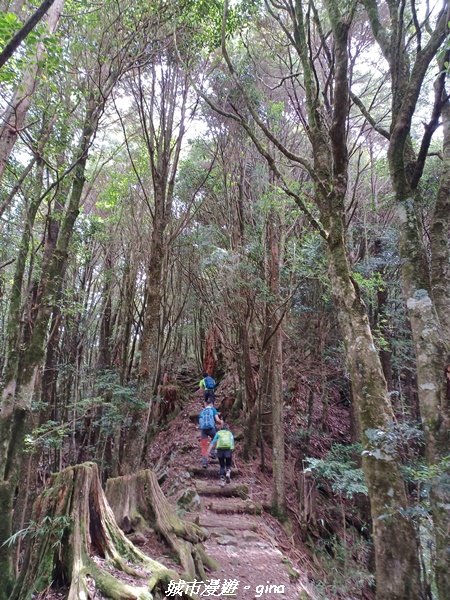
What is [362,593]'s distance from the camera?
6.82 m

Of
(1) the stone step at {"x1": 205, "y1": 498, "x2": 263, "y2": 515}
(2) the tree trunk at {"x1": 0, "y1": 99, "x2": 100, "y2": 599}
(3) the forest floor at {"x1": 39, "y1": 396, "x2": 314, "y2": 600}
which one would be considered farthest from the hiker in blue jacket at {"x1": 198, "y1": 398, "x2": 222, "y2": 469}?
(2) the tree trunk at {"x1": 0, "y1": 99, "x2": 100, "y2": 599}

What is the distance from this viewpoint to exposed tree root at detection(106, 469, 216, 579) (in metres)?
4.57

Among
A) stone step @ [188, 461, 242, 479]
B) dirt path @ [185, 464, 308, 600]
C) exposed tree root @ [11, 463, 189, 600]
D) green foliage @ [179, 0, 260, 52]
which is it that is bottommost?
dirt path @ [185, 464, 308, 600]

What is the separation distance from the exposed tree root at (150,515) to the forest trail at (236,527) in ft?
1.07

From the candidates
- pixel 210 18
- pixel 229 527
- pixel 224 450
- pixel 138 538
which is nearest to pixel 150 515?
pixel 138 538

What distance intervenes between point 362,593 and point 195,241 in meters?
8.94

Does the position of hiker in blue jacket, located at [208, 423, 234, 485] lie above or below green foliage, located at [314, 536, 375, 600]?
above

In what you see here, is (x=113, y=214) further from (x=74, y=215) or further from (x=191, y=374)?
(x=191, y=374)

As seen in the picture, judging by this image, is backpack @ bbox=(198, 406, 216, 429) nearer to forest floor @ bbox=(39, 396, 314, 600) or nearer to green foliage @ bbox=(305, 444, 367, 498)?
forest floor @ bbox=(39, 396, 314, 600)

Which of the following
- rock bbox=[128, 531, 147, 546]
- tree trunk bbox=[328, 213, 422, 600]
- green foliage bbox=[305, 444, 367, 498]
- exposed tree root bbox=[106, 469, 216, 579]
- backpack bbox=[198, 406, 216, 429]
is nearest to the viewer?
tree trunk bbox=[328, 213, 422, 600]

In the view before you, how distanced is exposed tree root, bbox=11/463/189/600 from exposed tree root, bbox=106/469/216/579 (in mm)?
994

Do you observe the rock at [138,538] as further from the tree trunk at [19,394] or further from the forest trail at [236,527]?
the tree trunk at [19,394]

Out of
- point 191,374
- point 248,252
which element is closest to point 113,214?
point 248,252

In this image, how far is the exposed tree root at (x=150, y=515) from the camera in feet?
15.0
